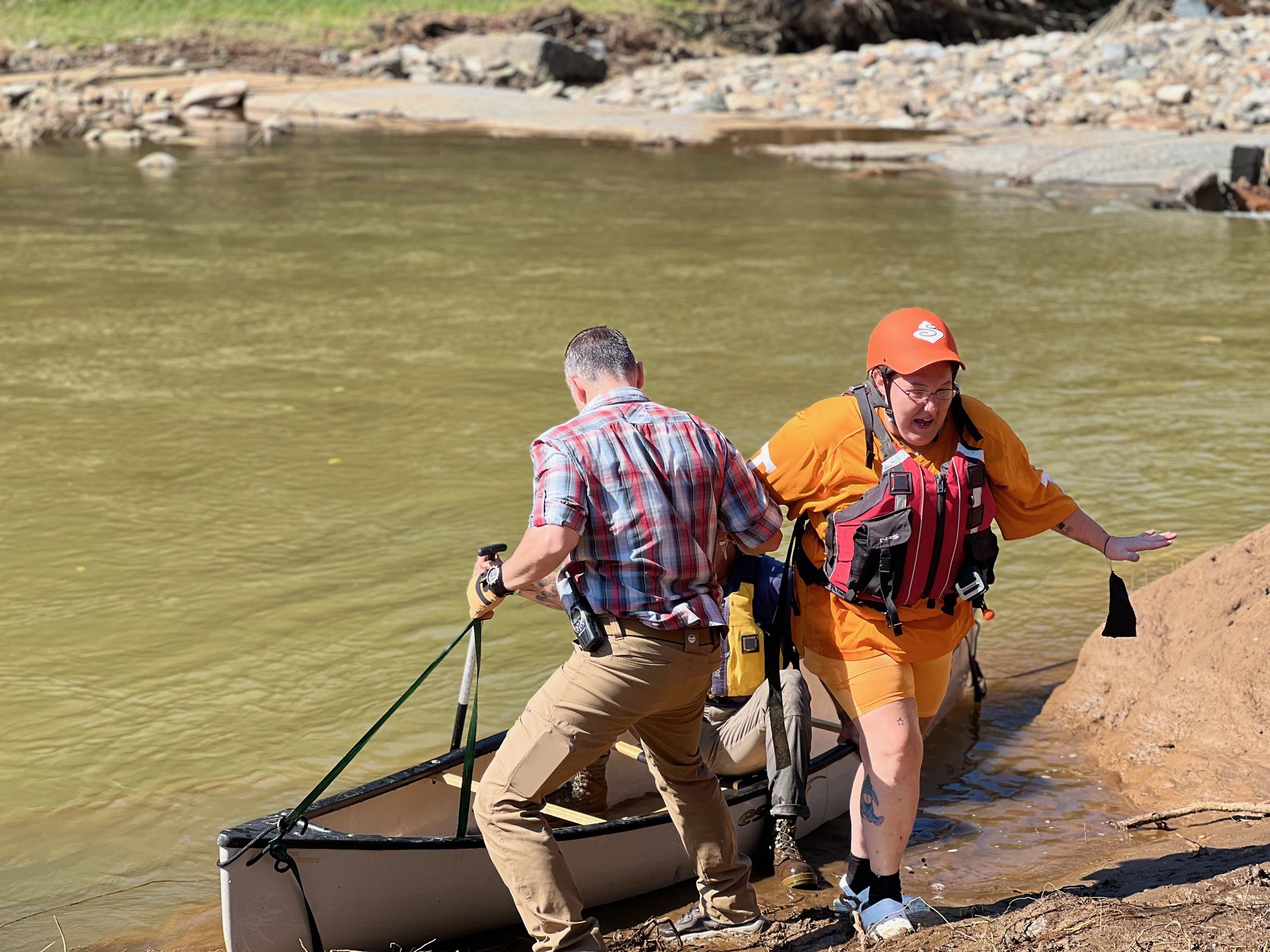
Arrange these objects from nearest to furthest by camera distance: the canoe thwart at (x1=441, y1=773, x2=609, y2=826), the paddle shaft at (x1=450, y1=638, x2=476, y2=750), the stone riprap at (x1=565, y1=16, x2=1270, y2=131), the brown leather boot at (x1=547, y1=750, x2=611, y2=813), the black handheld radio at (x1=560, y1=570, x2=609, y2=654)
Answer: the black handheld radio at (x1=560, y1=570, x2=609, y2=654) → the paddle shaft at (x1=450, y1=638, x2=476, y2=750) → the canoe thwart at (x1=441, y1=773, x2=609, y2=826) → the brown leather boot at (x1=547, y1=750, x2=611, y2=813) → the stone riprap at (x1=565, y1=16, x2=1270, y2=131)

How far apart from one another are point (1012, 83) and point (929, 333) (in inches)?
1068

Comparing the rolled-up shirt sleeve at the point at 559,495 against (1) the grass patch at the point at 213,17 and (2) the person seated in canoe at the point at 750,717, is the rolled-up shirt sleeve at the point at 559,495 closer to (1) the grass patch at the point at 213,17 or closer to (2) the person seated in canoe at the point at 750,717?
(2) the person seated in canoe at the point at 750,717

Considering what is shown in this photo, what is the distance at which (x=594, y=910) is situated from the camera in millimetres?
4457

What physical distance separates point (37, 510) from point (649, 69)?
29.0 meters

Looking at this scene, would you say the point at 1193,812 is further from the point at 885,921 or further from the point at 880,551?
the point at 880,551

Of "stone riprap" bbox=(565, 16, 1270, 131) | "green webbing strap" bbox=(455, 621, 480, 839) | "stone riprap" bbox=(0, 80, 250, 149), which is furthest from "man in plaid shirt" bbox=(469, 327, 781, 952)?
"stone riprap" bbox=(0, 80, 250, 149)

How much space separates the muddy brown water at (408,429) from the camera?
17.8ft

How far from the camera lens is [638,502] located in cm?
346

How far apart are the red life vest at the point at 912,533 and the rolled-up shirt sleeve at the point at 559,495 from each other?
0.71m

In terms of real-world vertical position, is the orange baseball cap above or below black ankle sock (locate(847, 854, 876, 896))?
above

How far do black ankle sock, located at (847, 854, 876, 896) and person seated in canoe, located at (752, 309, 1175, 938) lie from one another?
0.06 meters

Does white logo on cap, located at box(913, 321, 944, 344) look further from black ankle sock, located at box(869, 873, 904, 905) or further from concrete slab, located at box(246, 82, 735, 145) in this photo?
concrete slab, located at box(246, 82, 735, 145)

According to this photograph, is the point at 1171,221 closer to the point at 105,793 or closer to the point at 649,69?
the point at 105,793

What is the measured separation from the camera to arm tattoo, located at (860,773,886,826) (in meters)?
3.80
